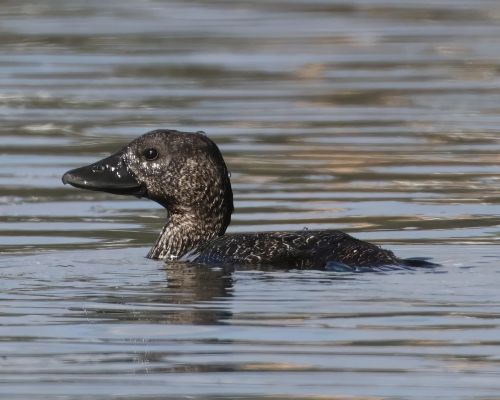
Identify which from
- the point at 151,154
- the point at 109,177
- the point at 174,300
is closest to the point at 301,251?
the point at 174,300

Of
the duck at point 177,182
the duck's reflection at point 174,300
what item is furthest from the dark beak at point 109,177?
the duck's reflection at point 174,300

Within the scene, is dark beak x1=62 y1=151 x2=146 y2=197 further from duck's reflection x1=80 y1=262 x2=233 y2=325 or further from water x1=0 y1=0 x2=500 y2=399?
duck's reflection x1=80 y1=262 x2=233 y2=325

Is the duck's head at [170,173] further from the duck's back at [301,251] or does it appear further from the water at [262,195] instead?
the duck's back at [301,251]

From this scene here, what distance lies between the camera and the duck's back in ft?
38.6

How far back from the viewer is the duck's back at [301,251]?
1176 centimetres

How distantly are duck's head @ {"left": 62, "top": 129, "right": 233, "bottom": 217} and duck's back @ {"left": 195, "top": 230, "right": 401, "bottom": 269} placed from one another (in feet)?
3.29

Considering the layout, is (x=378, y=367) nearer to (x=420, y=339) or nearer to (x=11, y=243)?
(x=420, y=339)

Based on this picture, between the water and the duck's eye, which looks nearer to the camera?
the water

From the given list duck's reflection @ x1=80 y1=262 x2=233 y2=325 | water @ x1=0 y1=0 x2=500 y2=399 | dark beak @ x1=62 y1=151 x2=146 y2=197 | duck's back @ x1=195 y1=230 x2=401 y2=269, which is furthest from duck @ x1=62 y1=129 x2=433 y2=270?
duck's reflection @ x1=80 y1=262 x2=233 y2=325

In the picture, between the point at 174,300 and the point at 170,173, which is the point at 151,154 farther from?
the point at 174,300

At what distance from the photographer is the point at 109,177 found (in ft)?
44.1

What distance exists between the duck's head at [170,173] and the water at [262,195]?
45 centimetres

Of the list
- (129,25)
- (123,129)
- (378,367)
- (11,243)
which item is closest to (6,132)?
(123,129)

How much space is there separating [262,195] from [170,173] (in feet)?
8.51
